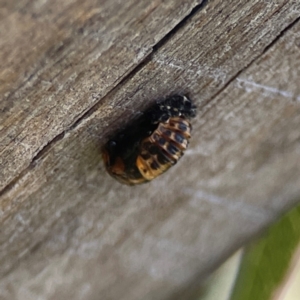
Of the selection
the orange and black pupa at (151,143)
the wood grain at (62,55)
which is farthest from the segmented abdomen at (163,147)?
the wood grain at (62,55)

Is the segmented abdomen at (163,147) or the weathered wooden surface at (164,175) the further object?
the segmented abdomen at (163,147)

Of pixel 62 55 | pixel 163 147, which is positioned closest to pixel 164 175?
pixel 163 147

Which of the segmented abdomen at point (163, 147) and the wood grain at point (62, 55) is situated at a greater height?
the wood grain at point (62, 55)

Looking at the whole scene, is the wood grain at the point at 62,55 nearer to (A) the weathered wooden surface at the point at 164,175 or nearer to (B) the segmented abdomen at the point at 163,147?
(A) the weathered wooden surface at the point at 164,175

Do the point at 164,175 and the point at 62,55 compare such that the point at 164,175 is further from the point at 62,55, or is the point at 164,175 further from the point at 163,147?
the point at 62,55

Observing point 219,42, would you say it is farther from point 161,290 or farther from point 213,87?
point 161,290

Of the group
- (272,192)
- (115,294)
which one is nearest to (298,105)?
(272,192)
